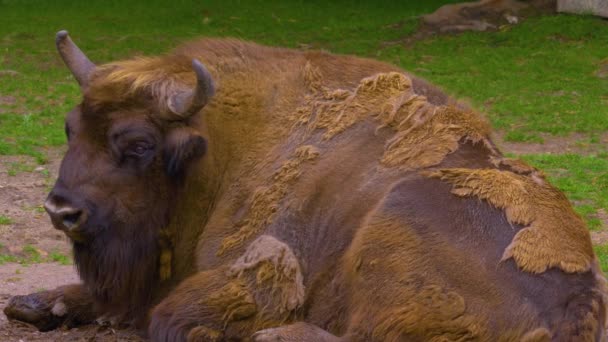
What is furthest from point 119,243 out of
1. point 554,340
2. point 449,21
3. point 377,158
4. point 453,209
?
point 449,21

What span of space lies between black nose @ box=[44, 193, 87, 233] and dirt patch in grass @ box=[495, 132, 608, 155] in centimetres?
705

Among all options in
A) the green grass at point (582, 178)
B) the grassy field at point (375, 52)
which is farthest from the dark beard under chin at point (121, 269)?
the grassy field at point (375, 52)

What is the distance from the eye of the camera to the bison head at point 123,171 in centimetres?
528

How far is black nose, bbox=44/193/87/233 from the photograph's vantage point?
17.0ft

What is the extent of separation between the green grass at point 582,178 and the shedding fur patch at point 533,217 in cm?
380

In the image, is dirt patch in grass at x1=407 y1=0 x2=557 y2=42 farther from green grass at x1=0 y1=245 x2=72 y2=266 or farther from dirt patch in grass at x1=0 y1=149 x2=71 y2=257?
green grass at x1=0 y1=245 x2=72 y2=266

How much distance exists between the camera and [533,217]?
15.8 ft

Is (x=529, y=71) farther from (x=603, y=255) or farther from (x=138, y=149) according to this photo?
(x=138, y=149)

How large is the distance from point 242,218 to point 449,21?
43.9ft

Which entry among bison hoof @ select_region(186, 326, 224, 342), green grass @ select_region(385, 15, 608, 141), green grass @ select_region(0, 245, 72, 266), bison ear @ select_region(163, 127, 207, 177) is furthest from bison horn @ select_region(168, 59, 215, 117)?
green grass @ select_region(385, 15, 608, 141)

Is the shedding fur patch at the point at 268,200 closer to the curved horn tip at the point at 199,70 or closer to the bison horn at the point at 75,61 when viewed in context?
the curved horn tip at the point at 199,70

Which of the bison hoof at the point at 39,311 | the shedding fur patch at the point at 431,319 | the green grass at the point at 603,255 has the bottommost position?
the green grass at the point at 603,255

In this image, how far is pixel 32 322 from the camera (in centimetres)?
598

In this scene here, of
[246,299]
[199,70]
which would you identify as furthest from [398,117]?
[246,299]
